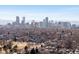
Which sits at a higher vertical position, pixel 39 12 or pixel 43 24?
pixel 39 12

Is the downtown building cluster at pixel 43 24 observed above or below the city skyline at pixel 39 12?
below

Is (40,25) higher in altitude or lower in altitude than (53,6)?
lower

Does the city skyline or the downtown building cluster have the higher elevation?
the city skyline

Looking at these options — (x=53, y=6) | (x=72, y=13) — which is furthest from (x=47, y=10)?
(x=72, y=13)

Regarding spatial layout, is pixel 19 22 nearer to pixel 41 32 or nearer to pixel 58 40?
pixel 41 32
